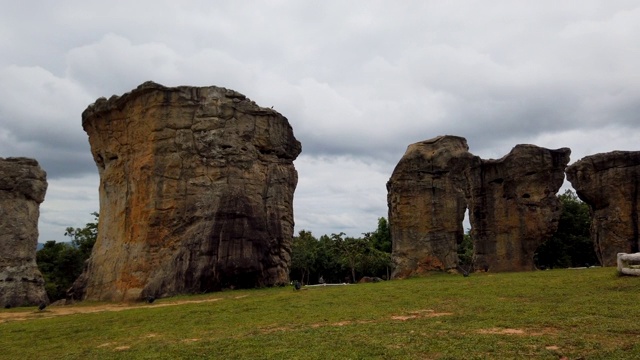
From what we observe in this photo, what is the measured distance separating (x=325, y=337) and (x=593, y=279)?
474 inches

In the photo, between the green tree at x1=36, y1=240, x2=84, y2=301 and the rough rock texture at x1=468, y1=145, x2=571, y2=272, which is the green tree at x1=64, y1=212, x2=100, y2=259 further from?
the rough rock texture at x1=468, y1=145, x2=571, y2=272

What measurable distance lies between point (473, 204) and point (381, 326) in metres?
20.9

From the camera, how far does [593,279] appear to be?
18906mm

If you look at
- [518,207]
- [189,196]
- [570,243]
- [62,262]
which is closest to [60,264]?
[62,262]

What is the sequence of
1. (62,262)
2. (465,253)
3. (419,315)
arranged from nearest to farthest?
(419,315), (62,262), (465,253)

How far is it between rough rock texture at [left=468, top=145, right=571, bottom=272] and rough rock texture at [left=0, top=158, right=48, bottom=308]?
29701mm

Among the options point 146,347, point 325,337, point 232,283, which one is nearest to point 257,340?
point 325,337

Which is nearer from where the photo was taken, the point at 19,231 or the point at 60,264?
the point at 19,231

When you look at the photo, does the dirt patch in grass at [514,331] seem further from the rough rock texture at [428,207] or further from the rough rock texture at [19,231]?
the rough rock texture at [19,231]

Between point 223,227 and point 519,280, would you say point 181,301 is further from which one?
point 519,280

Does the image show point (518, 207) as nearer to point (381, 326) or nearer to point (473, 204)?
point (473, 204)

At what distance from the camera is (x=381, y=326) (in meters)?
13.4

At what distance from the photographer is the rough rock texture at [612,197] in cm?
2947

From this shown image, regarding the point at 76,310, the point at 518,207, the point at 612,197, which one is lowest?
the point at 76,310
